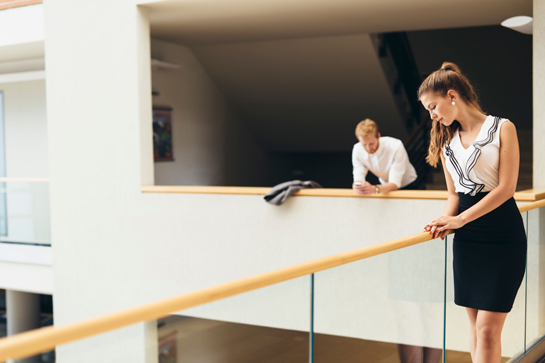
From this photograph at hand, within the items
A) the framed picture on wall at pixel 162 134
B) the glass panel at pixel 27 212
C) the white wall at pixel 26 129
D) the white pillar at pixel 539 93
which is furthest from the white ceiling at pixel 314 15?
the white wall at pixel 26 129

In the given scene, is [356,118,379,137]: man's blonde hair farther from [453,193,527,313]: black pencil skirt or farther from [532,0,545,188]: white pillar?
[453,193,527,313]: black pencil skirt

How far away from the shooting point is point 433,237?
218 centimetres

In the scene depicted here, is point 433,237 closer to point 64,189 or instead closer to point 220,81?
point 64,189

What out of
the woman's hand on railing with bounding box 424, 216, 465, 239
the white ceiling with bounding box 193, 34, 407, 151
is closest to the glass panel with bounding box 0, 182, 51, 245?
the white ceiling with bounding box 193, 34, 407, 151

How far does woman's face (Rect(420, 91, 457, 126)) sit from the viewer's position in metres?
2.06

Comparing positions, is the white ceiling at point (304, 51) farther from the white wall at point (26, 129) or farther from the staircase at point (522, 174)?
the white wall at point (26, 129)

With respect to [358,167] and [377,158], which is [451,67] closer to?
[377,158]

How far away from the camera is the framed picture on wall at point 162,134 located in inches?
288

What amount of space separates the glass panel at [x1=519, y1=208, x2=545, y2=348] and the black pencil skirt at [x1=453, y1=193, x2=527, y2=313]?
103 centimetres

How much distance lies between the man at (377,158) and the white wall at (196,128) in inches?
→ 142

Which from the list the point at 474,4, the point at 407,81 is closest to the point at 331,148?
the point at 407,81

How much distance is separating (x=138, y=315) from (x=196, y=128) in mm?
7055

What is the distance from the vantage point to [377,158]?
4477mm

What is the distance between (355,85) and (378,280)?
19.9 ft
